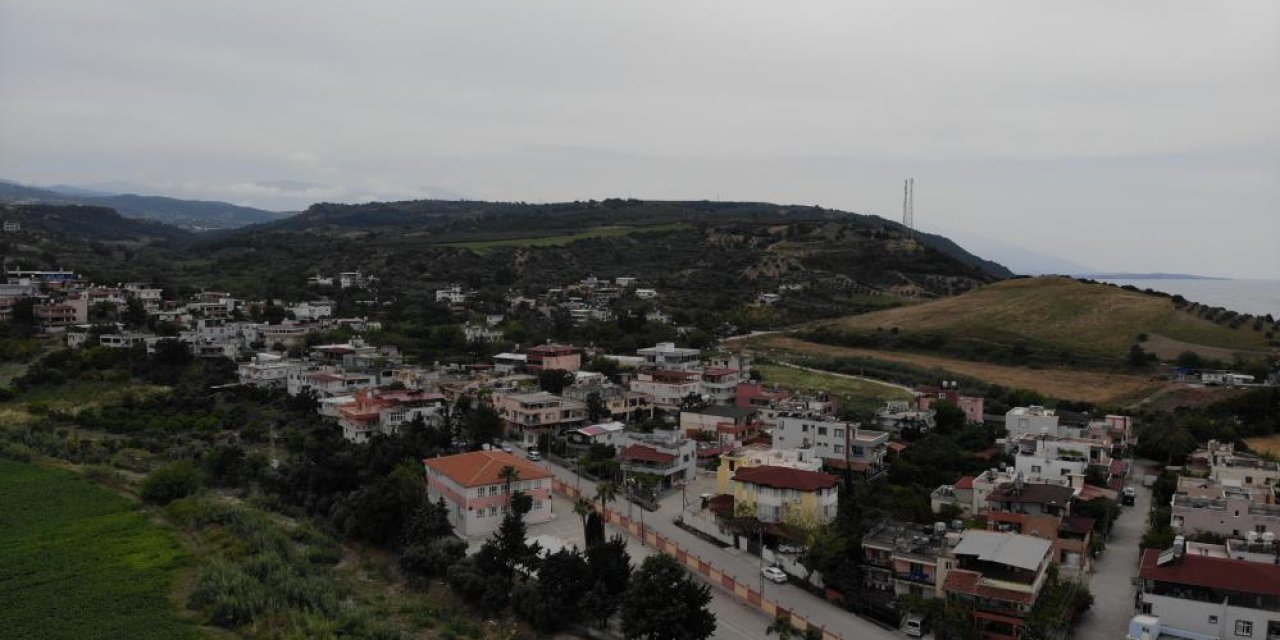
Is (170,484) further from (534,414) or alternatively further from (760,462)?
(760,462)

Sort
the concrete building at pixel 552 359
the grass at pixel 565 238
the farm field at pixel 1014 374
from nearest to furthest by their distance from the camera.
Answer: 1. the farm field at pixel 1014 374
2. the concrete building at pixel 552 359
3. the grass at pixel 565 238

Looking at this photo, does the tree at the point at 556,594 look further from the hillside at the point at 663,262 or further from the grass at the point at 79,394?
the hillside at the point at 663,262

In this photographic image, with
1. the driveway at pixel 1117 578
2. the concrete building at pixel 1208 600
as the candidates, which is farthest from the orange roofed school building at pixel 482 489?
the concrete building at pixel 1208 600

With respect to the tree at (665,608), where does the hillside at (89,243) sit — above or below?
above

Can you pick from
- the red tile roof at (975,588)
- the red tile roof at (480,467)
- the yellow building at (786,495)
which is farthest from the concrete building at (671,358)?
the red tile roof at (975,588)

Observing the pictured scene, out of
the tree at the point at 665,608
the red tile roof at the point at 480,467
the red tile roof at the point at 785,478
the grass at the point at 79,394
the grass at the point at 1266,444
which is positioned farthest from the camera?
the grass at the point at 79,394

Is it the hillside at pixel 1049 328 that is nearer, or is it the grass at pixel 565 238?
the hillside at pixel 1049 328

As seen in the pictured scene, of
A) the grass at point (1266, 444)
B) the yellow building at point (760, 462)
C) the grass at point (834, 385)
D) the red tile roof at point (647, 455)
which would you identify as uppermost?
the yellow building at point (760, 462)
